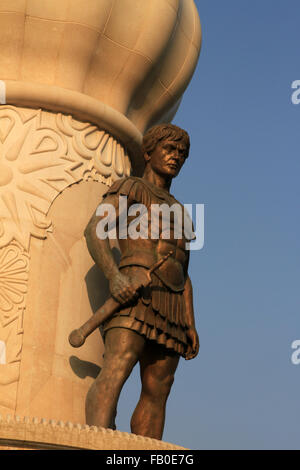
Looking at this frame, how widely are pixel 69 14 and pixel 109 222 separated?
271 centimetres

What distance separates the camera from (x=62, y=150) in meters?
11.8

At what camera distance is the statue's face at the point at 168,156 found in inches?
440

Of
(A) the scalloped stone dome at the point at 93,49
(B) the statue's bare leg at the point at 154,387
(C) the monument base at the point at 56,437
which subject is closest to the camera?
(C) the monument base at the point at 56,437

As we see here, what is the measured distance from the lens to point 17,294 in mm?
11000

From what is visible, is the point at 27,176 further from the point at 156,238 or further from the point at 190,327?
the point at 190,327

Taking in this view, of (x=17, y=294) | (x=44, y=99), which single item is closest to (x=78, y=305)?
(x=17, y=294)

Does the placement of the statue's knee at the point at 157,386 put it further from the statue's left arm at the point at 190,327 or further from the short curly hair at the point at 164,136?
the short curly hair at the point at 164,136

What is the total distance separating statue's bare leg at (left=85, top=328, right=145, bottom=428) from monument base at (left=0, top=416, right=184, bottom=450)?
1028mm

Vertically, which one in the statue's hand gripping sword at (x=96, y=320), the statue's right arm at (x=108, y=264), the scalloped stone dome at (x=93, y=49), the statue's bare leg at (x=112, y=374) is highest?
the scalloped stone dome at (x=93, y=49)

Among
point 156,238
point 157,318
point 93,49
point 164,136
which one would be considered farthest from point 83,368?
point 93,49

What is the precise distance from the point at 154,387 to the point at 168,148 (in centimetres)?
258

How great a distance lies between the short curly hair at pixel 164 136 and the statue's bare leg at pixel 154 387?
222 centimetres

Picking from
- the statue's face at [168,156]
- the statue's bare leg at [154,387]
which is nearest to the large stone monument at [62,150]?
the statue's bare leg at [154,387]

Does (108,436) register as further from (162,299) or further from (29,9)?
(29,9)
